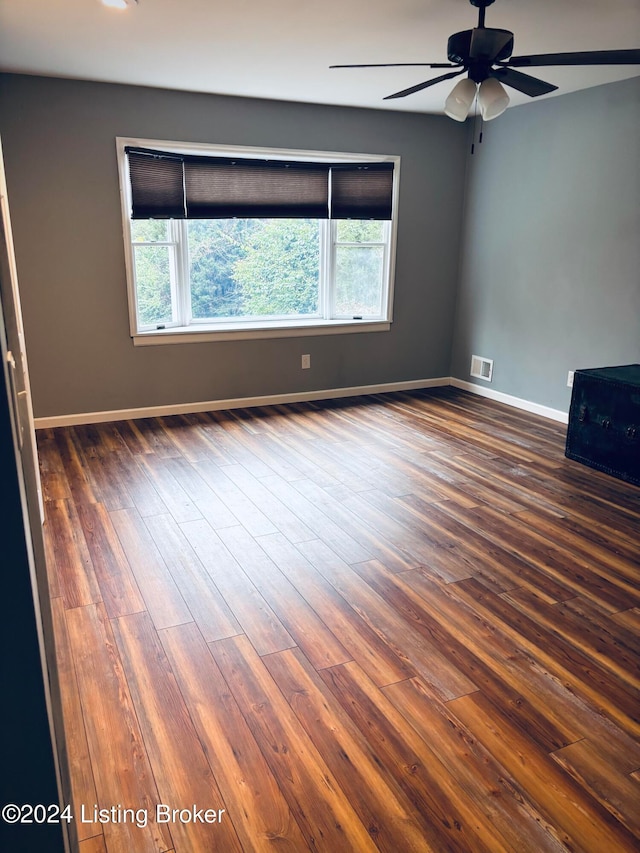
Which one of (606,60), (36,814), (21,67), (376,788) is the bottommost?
(376,788)

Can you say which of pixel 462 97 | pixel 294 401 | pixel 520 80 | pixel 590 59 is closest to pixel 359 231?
pixel 294 401

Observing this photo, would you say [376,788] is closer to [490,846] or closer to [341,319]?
[490,846]

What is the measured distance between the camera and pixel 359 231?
582 cm

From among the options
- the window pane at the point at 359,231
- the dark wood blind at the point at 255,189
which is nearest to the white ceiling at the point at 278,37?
the dark wood blind at the point at 255,189

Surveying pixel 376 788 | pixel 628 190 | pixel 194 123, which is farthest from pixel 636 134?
pixel 376 788

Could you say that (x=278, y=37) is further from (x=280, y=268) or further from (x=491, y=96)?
(x=280, y=268)

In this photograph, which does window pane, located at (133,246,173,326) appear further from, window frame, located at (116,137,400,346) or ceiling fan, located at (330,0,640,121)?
ceiling fan, located at (330,0,640,121)

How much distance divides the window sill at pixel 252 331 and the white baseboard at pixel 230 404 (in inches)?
20.9

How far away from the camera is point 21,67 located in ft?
13.4

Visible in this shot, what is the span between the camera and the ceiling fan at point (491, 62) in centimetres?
252

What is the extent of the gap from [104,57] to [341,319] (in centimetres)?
288

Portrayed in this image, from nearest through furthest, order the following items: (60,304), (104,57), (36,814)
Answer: (36,814), (104,57), (60,304)

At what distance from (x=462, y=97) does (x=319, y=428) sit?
2656mm

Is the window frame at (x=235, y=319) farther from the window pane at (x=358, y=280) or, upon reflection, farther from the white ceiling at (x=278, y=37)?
→ the white ceiling at (x=278, y=37)
